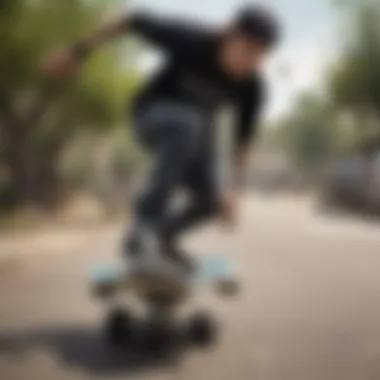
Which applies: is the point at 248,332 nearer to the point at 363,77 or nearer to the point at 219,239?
the point at 219,239

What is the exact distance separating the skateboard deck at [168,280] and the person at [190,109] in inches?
1.0

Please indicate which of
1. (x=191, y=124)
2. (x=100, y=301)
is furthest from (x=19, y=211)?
(x=191, y=124)

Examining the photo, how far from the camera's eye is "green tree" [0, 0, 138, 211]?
127cm

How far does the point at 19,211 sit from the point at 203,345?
39 cm

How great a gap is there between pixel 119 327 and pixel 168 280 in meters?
0.12

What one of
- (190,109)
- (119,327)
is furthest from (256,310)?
(190,109)

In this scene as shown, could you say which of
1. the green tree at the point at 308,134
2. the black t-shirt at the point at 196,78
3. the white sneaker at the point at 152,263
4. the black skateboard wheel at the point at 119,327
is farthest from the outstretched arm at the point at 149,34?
the black skateboard wheel at the point at 119,327

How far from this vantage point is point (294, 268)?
1280 millimetres

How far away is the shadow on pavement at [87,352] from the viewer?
126 cm

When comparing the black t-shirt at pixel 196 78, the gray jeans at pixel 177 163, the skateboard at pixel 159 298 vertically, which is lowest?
the skateboard at pixel 159 298

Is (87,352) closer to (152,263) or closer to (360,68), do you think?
(152,263)

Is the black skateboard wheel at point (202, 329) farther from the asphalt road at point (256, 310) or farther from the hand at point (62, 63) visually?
the hand at point (62, 63)

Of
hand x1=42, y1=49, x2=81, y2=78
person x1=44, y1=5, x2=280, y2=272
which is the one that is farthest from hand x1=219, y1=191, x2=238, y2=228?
hand x1=42, y1=49, x2=81, y2=78

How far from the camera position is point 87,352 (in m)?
1.27
